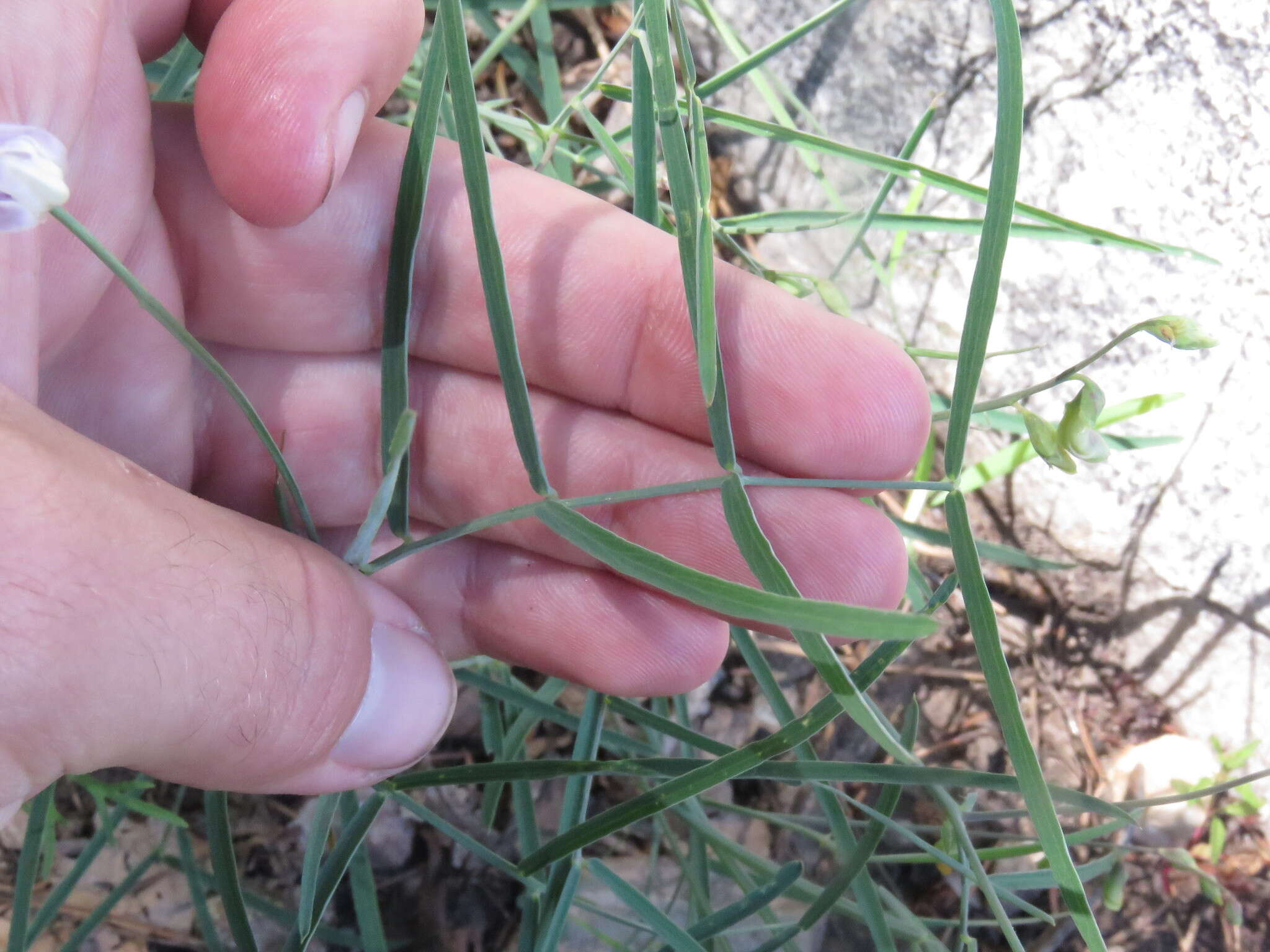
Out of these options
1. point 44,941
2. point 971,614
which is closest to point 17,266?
point 971,614

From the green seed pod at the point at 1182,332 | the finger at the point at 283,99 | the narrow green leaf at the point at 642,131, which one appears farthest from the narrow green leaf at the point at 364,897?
the green seed pod at the point at 1182,332

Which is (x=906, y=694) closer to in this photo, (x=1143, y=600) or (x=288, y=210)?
(x=1143, y=600)

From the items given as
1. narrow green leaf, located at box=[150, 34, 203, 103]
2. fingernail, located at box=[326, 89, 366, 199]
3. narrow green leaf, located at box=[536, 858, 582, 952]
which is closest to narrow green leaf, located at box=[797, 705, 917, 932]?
narrow green leaf, located at box=[536, 858, 582, 952]

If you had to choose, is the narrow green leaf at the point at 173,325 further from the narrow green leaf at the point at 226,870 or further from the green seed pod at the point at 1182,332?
the green seed pod at the point at 1182,332

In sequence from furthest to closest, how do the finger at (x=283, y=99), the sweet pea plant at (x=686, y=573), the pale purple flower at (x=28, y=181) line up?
1. the finger at (x=283, y=99)
2. the sweet pea plant at (x=686, y=573)
3. the pale purple flower at (x=28, y=181)

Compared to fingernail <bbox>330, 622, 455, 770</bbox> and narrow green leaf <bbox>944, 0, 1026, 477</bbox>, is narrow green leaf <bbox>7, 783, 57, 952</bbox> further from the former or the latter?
narrow green leaf <bbox>944, 0, 1026, 477</bbox>

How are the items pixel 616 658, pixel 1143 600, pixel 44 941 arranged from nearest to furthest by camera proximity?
pixel 616 658 < pixel 44 941 < pixel 1143 600

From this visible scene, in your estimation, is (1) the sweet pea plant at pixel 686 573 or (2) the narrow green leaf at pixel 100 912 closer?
(1) the sweet pea plant at pixel 686 573
